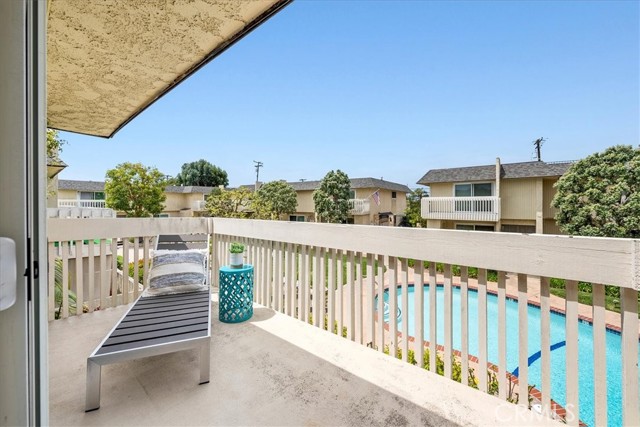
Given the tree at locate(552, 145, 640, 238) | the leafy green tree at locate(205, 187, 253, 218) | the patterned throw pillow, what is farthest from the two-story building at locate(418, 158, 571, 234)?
the patterned throw pillow

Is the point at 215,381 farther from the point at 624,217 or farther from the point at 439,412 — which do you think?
the point at 624,217

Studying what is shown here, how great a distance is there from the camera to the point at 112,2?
5.20ft

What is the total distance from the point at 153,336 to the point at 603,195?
43.0ft

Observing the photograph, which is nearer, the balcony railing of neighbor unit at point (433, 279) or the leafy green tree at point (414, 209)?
the balcony railing of neighbor unit at point (433, 279)

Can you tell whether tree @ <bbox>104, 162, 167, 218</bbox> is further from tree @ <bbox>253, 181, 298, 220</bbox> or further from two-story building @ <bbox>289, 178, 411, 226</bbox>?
two-story building @ <bbox>289, 178, 411, 226</bbox>

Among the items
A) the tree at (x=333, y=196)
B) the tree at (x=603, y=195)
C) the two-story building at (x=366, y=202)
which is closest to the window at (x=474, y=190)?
the tree at (x=603, y=195)

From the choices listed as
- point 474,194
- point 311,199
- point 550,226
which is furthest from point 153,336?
point 311,199

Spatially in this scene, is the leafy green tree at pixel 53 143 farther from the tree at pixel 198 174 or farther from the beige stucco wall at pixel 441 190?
the tree at pixel 198 174

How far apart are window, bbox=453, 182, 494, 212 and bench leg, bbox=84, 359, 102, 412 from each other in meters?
15.0

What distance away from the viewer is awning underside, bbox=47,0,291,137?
5.35 ft

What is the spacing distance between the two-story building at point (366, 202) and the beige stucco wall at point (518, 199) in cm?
806

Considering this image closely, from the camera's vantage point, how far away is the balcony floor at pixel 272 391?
5.62 feet

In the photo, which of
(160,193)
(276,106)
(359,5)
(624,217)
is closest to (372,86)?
(276,106)

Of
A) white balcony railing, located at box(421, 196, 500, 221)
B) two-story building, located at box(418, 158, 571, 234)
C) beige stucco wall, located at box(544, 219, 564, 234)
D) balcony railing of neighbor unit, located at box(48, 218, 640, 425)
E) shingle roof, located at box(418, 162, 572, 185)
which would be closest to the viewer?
balcony railing of neighbor unit, located at box(48, 218, 640, 425)
